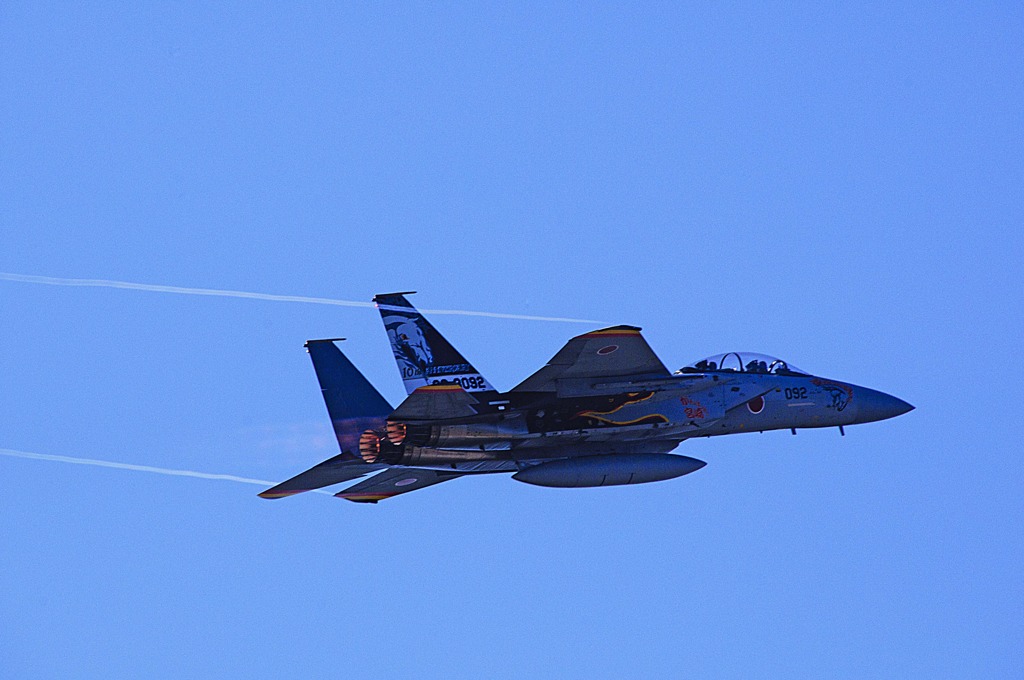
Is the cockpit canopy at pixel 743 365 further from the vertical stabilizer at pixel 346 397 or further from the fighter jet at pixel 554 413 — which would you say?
the vertical stabilizer at pixel 346 397

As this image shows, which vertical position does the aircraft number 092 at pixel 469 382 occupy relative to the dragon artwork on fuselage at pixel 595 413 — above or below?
above

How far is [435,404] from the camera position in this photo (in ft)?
81.6

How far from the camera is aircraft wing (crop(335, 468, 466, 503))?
28594 mm

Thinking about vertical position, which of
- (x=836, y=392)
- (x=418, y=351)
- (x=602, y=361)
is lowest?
(x=836, y=392)

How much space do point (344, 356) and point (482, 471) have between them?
11.6ft

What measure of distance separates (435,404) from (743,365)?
7.25 metres

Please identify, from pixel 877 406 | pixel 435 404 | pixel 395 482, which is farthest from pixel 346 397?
pixel 877 406

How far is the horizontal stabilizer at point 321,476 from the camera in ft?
91.0

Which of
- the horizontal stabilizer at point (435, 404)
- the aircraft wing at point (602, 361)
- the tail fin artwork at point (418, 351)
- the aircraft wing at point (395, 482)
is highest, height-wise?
the tail fin artwork at point (418, 351)

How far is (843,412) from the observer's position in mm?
29781

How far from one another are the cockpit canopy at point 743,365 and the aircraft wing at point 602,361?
7.22 feet

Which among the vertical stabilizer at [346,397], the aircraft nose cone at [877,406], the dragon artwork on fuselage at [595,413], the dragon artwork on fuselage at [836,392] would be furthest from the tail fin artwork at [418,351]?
the aircraft nose cone at [877,406]

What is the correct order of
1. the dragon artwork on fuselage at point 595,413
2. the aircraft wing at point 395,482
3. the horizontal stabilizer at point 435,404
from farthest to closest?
the aircraft wing at point 395,482, the dragon artwork on fuselage at point 595,413, the horizontal stabilizer at point 435,404

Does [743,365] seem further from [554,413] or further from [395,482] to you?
[395,482]
